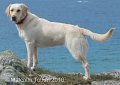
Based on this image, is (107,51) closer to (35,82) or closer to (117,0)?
(35,82)

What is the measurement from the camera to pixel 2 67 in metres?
9.64

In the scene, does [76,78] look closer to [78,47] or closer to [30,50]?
[78,47]

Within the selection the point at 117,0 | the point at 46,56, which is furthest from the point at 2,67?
the point at 117,0

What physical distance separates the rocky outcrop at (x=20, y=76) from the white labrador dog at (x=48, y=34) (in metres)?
0.61

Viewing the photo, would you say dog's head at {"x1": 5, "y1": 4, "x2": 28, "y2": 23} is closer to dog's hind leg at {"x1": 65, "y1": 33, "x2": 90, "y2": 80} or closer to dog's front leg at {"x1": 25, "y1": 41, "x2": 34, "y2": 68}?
dog's front leg at {"x1": 25, "y1": 41, "x2": 34, "y2": 68}

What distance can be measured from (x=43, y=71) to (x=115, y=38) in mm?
32176

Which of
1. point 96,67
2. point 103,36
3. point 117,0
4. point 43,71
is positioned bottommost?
point 117,0

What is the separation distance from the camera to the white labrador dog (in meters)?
11.8

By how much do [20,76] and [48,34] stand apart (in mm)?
2807

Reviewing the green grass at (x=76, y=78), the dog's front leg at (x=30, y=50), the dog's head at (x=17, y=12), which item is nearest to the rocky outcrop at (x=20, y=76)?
the green grass at (x=76, y=78)

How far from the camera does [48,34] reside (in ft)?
39.6

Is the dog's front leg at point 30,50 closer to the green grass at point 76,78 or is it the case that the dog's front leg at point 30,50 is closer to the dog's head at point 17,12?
the green grass at point 76,78

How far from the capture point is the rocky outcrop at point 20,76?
8.99 meters

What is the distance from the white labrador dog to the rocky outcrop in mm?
611
